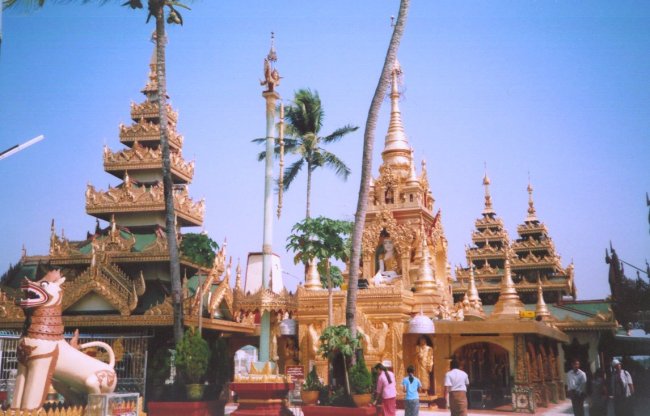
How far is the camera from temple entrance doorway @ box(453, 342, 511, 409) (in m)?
21.1

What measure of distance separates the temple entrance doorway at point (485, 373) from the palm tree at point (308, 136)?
423 inches

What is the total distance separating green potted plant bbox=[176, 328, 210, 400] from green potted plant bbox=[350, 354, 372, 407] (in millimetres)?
3881

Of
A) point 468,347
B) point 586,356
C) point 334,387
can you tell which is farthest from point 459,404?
point 586,356

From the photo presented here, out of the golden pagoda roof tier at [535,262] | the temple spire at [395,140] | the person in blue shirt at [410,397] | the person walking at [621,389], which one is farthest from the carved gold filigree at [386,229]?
the golden pagoda roof tier at [535,262]

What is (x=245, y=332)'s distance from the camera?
24719 millimetres

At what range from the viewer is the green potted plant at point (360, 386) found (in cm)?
1411

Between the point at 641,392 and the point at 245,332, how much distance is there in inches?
532

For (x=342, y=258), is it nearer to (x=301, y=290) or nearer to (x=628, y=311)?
(x=301, y=290)

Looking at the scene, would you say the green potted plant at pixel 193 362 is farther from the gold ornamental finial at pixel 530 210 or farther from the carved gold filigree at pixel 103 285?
the gold ornamental finial at pixel 530 210

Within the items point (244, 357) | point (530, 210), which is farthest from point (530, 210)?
point (244, 357)

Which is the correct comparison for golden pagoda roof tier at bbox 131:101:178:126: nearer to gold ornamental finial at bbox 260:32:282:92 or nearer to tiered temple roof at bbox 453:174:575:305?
gold ornamental finial at bbox 260:32:282:92

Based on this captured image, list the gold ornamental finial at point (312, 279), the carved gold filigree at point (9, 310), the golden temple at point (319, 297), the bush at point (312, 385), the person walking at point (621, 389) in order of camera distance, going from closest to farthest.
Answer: the person walking at point (621, 389)
the bush at point (312, 385)
the golden temple at point (319, 297)
the carved gold filigree at point (9, 310)
the gold ornamental finial at point (312, 279)

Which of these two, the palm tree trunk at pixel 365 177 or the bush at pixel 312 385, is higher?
the palm tree trunk at pixel 365 177

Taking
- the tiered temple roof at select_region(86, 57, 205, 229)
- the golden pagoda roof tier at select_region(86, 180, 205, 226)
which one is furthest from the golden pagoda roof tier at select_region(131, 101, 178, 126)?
the golden pagoda roof tier at select_region(86, 180, 205, 226)
